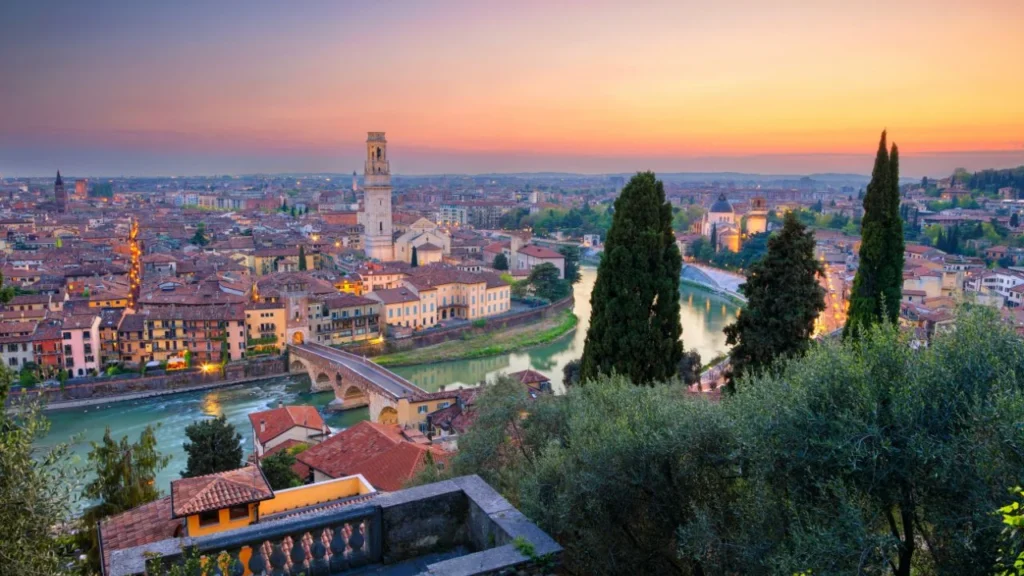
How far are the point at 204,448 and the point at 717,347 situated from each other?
22330mm

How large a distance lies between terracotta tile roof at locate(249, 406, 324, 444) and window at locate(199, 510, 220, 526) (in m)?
9.56

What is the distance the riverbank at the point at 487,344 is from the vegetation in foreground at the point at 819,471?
23.8 meters

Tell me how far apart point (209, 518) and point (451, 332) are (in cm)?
2474

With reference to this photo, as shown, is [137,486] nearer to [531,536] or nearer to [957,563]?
[531,536]

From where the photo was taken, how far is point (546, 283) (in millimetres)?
38031

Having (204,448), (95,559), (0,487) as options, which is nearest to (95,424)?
(204,448)

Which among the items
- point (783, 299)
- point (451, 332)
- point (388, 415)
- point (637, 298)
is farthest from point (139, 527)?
point (451, 332)

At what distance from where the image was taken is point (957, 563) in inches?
Result: 116

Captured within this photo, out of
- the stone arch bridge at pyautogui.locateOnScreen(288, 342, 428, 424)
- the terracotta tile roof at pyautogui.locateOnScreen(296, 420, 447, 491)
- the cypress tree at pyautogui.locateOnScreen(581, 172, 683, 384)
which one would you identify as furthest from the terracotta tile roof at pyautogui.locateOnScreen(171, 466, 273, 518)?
the stone arch bridge at pyautogui.locateOnScreen(288, 342, 428, 424)

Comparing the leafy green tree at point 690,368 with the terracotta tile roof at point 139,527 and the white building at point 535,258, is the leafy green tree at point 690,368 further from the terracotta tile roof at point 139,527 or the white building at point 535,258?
the white building at point 535,258

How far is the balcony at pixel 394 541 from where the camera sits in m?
2.94

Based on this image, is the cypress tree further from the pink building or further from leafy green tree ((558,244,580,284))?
leafy green tree ((558,244,580,284))

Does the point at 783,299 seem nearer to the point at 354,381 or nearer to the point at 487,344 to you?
the point at 354,381

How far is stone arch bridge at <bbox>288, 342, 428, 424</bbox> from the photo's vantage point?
19.6 m
